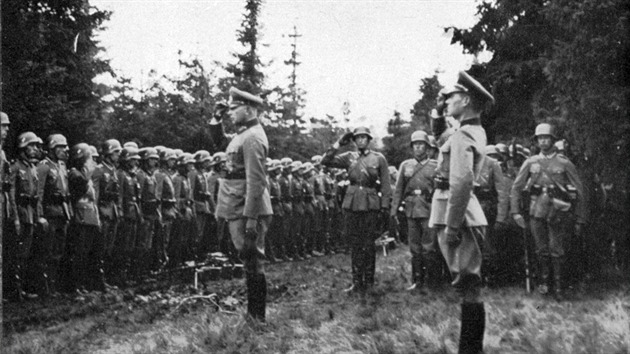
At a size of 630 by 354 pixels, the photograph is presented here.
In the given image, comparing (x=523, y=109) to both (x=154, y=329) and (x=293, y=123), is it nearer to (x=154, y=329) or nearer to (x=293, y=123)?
(x=154, y=329)

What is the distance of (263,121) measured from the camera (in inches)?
608

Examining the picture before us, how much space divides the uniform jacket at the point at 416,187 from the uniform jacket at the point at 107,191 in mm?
4111

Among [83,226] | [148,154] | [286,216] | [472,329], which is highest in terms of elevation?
[148,154]

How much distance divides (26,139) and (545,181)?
6117 mm

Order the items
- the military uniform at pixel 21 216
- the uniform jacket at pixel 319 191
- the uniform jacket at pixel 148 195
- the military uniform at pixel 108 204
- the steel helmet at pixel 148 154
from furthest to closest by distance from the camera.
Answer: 1. the uniform jacket at pixel 319 191
2. the steel helmet at pixel 148 154
3. the uniform jacket at pixel 148 195
4. the military uniform at pixel 108 204
5. the military uniform at pixel 21 216

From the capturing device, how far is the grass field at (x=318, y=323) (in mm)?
5109

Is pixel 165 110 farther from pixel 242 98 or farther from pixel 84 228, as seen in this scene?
pixel 242 98

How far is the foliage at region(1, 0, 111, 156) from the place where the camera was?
597 centimetres

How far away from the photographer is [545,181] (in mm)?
7395

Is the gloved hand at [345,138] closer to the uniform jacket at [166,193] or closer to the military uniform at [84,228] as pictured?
the military uniform at [84,228]

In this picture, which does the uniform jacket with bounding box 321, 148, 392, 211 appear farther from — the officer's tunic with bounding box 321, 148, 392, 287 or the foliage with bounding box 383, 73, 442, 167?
the foliage with bounding box 383, 73, 442, 167

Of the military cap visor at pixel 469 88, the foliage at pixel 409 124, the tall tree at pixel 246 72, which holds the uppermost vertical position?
the tall tree at pixel 246 72

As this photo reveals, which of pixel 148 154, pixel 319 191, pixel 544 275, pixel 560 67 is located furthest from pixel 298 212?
pixel 560 67

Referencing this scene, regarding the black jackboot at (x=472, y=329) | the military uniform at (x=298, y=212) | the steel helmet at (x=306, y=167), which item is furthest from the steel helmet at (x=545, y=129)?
the steel helmet at (x=306, y=167)
